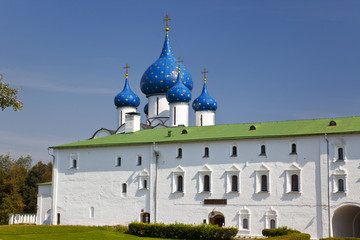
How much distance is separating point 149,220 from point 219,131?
7.60 meters

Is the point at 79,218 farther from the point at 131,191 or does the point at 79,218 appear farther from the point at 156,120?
the point at 156,120

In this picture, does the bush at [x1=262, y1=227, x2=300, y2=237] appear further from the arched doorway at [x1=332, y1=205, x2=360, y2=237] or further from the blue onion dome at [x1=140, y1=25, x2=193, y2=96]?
the blue onion dome at [x1=140, y1=25, x2=193, y2=96]

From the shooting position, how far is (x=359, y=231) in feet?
109

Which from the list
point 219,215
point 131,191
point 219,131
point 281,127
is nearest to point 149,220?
point 131,191

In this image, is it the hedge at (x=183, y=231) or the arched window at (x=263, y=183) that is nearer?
the hedge at (x=183, y=231)

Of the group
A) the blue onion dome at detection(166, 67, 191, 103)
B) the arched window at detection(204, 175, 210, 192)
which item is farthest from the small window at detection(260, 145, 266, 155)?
the blue onion dome at detection(166, 67, 191, 103)

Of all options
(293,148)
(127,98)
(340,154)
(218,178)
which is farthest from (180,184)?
(127,98)

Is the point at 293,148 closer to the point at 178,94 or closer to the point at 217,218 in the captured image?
the point at 217,218

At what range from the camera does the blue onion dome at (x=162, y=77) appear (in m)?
49.9

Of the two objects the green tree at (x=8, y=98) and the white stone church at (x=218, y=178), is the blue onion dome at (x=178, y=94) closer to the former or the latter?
the white stone church at (x=218, y=178)

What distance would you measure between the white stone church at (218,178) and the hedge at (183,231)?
457 centimetres

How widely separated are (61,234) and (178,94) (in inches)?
772

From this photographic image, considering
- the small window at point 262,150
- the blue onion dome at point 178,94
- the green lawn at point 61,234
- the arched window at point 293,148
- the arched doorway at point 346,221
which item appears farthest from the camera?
the blue onion dome at point 178,94

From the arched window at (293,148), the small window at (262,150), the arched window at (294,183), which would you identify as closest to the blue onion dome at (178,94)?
the small window at (262,150)
